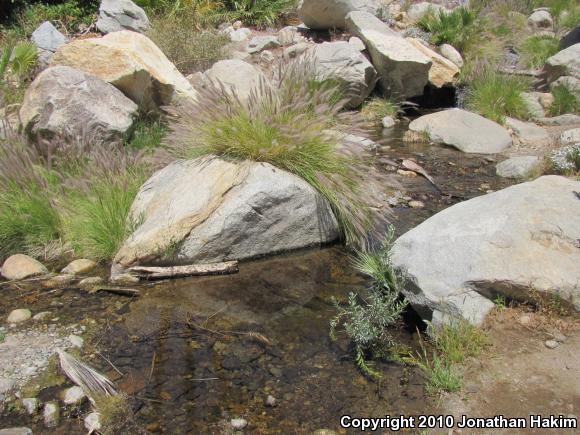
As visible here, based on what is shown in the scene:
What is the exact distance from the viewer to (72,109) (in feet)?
20.4

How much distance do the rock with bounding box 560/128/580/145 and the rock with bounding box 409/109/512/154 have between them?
0.82 meters

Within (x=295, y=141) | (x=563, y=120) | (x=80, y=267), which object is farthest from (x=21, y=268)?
(x=563, y=120)

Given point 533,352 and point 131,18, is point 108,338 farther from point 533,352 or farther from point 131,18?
point 131,18

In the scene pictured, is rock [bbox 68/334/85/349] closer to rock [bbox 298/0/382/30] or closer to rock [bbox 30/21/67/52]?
rock [bbox 30/21/67/52]

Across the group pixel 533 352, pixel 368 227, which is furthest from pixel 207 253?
pixel 533 352

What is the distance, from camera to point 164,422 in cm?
305

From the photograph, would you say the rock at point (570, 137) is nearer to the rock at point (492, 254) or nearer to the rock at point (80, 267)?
the rock at point (492, 254)

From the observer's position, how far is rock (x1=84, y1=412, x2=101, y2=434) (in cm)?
296

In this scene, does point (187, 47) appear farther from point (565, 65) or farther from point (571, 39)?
point (571, 39)

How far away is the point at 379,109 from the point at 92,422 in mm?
8688

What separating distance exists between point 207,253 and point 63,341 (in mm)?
1459

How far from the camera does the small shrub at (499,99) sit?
32.9ft

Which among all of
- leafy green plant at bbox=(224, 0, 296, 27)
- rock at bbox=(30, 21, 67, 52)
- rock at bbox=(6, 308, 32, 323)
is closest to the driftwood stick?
rock at bbox=(6, 308, 32, 323)

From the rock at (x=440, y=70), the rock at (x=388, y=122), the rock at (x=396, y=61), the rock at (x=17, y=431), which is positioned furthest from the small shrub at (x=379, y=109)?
the rock at (x=17, y=431)
